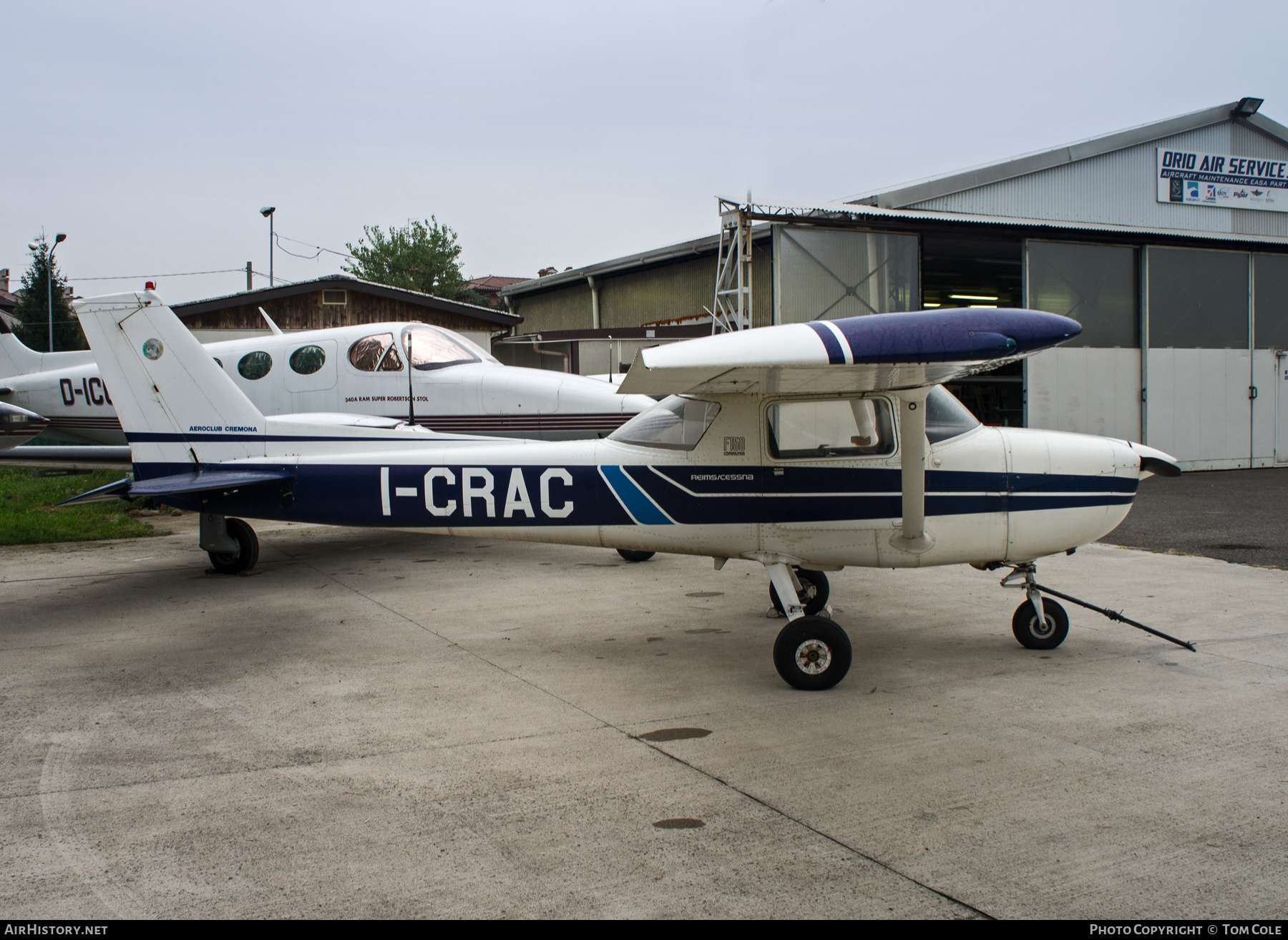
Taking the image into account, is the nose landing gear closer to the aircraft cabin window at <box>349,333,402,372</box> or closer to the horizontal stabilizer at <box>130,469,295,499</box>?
the horizontal stabilizer at <box>130,469,295,499</box>

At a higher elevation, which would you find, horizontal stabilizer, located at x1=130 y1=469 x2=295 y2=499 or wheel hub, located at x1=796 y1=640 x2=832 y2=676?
horizontal stabilizer, located at x1=130 y1=469 x2=295 y2=499

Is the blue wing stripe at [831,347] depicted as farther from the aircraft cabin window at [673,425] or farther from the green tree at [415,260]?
the green tree at [415,260]

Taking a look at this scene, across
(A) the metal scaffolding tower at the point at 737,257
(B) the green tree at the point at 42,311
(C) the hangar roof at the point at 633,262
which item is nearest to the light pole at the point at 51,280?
(B) the green tree at the point at 42,311

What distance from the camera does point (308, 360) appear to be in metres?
10.4

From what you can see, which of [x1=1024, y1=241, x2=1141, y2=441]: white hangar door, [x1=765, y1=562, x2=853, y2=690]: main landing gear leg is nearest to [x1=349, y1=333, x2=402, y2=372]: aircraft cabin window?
[x1=765, y1=562, x2=853, y2=690]: main landing gear leg

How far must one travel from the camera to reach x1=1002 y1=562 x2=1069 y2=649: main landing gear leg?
556 centimetres

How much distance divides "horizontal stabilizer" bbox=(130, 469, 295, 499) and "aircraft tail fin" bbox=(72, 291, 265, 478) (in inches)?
9.5

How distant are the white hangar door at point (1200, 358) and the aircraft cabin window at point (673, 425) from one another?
17.8m

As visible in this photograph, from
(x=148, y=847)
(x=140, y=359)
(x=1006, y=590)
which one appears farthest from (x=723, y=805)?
(x=140, y=359)

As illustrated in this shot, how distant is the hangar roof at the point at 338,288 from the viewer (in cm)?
1759

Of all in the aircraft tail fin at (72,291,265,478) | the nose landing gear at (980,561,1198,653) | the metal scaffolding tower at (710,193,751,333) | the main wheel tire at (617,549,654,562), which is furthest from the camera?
the metal scaffolding tower at (710,193,751,333)

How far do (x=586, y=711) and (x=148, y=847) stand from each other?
6.78 ft

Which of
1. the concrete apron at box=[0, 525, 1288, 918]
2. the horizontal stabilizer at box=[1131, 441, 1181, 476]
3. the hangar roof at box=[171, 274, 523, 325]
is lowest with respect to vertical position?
the concrete apron at box=[0, 525, 1288, 918]

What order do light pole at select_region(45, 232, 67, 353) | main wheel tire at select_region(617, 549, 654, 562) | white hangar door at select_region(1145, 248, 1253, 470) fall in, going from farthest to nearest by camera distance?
light pole at select_region(45, 232, 67, 353)
white hangar door at select_region(1145, 248, 1253, 470)
main wheel tire at select_region(617, 549, 654, 562)
